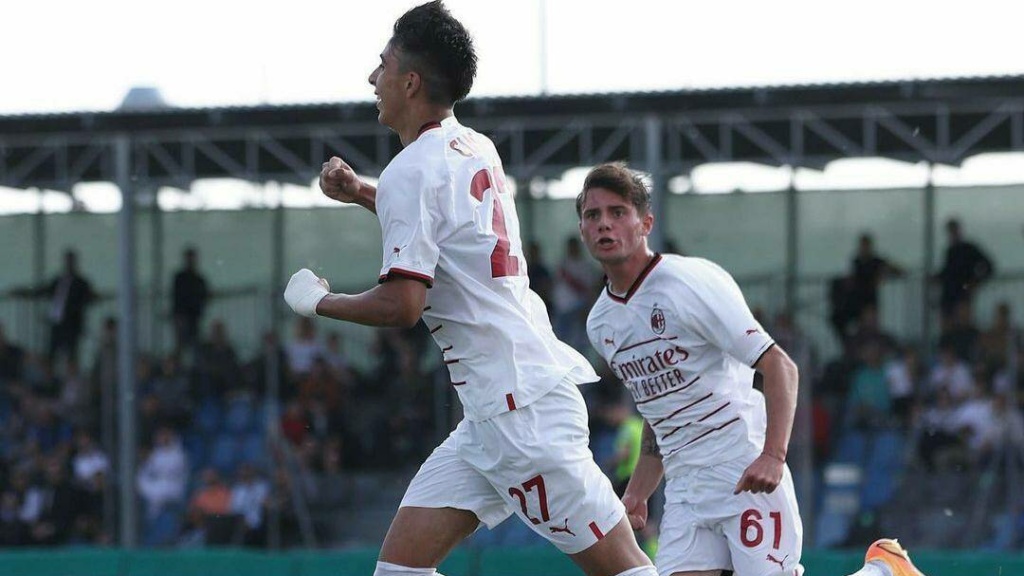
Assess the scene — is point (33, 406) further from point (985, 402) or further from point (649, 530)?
point (985, 402)

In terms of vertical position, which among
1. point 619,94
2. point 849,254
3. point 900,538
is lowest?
point 900,538

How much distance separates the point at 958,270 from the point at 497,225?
1157 cm

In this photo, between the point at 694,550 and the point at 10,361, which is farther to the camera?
the point at 10,361

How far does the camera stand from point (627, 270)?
6309mm

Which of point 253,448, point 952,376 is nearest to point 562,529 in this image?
point 952,376

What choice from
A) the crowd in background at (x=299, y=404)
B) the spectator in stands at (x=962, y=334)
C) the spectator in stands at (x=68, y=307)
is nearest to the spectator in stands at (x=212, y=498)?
the crowd in background at (x=299, y=404)

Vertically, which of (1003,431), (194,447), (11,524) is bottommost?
(11,524)

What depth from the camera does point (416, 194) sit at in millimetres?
4914

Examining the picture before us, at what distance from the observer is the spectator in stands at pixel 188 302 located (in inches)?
726

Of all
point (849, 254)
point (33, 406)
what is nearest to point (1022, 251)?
point (849, 254)

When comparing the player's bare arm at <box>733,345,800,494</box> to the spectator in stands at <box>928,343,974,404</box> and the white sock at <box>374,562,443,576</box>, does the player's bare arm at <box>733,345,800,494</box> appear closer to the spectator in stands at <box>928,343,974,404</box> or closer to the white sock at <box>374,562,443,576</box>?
the white sock at <box>374,562,443,576</box>

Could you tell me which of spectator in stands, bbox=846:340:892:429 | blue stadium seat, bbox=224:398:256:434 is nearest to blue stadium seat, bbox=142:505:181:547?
blue stadium seat, bbox=224:398:256:434

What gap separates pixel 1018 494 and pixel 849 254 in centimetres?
570

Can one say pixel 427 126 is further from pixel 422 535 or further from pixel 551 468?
pixel 422 535
